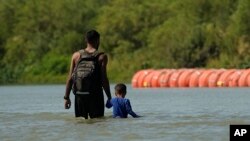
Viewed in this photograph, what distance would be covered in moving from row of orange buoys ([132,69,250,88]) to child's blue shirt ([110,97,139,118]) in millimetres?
31637

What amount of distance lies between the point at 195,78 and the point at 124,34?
39596 mm

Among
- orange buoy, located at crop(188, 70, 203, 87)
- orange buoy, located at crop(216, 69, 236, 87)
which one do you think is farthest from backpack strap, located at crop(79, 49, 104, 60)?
orange buoy, located at crop(188, 70, 203, 87)

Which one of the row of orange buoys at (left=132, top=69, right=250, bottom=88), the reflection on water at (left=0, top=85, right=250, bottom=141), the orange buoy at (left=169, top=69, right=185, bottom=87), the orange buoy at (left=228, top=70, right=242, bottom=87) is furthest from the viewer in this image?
the orange buoy at (left=169, top=69, right=185, bottom=87)

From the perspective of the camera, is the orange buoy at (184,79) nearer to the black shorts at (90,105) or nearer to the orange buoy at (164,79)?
the orange buoy at (164,79)

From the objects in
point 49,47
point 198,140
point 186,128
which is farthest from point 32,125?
point 49,47

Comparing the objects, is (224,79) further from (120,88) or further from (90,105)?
(90,105)

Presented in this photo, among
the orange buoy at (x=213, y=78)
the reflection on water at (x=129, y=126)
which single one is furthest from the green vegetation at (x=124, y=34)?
the reflection on water at (x=129, y=126)

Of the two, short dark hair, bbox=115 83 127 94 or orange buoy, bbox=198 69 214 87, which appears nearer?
short dark hair, bbox=115 83 127 94

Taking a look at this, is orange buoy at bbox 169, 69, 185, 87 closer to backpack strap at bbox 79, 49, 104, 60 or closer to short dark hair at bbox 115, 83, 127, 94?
short dark hair at bbox 115, 83, 127, 94

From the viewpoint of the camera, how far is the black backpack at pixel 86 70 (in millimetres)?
17969

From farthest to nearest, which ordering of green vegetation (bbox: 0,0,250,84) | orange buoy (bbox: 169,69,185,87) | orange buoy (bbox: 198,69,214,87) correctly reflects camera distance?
green vegetation (bbox: 0,0,250,84), orange buoy (bbox: 169,69,185,87), orange buoy (bbox: 198,69,214,87)

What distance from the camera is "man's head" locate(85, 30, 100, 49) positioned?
1791 cm

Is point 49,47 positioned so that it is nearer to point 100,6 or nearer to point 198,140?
point 100,6

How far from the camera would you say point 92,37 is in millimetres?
17938
